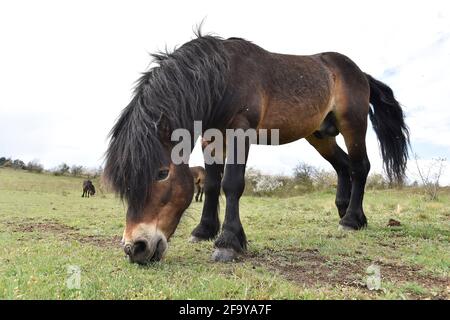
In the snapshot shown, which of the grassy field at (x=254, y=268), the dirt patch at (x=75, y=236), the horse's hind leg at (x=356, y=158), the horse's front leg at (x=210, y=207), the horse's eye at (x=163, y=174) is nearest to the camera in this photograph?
the grassy field at (x=254, y=268)

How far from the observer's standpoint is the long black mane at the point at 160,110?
11.6 ft

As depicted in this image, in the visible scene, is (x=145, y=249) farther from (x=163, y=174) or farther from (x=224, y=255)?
(x=224, y=255)

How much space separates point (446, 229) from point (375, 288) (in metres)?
4.62

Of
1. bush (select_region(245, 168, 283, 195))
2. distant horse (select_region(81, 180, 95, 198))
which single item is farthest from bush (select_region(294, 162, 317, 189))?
distant horse (select_region(81, 180, 95, 198))

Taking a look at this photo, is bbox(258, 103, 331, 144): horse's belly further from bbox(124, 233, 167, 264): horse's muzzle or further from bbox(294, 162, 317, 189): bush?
bbox(294, 162, 317, 189): bush

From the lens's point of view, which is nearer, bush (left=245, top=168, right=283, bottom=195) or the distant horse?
bush (left=245, top=168, right=283, bottom=195)

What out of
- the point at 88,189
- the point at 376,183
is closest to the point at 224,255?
the point at 376,183

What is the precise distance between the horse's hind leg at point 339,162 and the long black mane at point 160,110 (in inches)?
139

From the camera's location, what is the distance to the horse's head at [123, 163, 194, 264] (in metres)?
3.48

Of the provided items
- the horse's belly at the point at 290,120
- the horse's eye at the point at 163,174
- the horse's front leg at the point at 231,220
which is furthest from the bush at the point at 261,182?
the horse's eye at the point at 163,174

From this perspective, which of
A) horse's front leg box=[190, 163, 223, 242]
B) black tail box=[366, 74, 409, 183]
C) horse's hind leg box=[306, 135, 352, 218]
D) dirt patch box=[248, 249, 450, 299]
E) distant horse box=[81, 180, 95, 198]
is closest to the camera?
dirt patch box=[248, 249, 450, 299]

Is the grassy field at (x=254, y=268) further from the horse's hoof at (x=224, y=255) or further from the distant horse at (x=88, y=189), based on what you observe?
the distant horse at (x=88, y=189)
